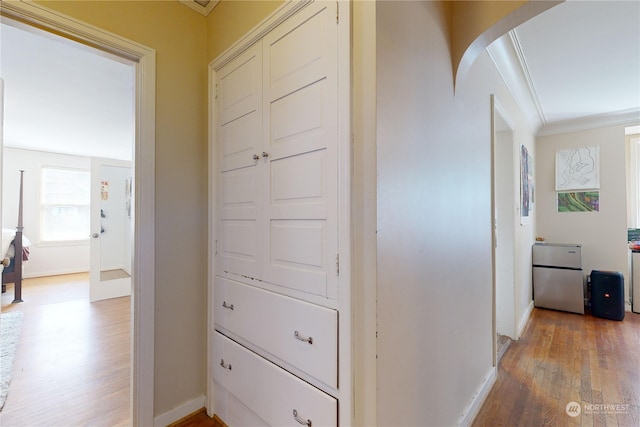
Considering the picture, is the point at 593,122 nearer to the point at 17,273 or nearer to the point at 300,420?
the point at 300,420

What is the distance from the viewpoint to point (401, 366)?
1.08 m

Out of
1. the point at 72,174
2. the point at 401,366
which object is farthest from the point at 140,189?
the point at 72,174

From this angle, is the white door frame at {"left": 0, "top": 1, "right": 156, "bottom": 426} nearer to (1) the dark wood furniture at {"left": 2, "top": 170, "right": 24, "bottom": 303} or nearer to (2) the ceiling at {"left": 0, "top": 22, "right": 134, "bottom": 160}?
(2) the ceiling at {"left": 0, "top": 22, "right": 134, "bottom": 160}

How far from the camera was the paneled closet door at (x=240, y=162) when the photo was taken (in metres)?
1.42

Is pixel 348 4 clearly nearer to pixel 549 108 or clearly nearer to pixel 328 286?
pixel 328 286

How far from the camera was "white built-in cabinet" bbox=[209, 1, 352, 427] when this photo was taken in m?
1.05

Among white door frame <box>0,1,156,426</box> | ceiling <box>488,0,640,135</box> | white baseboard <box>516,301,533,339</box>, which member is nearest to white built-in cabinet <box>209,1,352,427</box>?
white door frame <box>0,1,156,426</box>

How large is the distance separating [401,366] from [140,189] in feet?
4.97

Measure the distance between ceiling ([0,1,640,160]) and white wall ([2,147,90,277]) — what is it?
1744 mm

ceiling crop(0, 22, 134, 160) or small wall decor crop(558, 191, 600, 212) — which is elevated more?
ceiling crop(0, 22, 134, 160)

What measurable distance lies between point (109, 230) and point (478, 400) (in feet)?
16.0

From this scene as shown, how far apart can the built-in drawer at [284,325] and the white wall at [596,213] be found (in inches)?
176

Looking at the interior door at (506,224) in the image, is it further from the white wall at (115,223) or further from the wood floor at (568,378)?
the white wall at (115,223)

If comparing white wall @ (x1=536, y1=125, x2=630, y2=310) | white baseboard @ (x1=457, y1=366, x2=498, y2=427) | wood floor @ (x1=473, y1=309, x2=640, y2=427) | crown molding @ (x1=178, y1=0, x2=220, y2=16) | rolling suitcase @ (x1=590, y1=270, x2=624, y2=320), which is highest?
crown molding @ (x1=178, y1=0, x2=220, y2=16)
